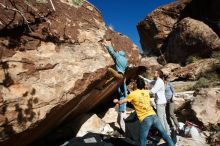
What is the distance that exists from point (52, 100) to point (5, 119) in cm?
106

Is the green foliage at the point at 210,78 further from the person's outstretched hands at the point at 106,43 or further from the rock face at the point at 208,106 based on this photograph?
the person's outstretched hands at the point at 106,43

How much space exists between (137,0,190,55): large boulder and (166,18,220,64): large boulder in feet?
10.9

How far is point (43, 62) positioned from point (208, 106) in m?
5.45

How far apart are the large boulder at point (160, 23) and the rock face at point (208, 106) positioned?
15.2 m

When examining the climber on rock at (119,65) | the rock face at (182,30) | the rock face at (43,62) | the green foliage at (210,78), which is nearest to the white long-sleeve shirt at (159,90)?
the climber on rock at (119,65)

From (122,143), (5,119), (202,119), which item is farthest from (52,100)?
(202,119)

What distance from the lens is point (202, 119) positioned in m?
9.40

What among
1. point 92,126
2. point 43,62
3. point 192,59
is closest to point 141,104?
point 43,62

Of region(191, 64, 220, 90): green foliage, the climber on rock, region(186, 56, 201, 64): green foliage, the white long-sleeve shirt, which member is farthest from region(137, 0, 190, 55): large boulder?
the white long-sleeve shirt

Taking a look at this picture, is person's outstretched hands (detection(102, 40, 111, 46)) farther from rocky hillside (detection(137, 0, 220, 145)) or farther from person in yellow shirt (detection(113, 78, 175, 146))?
rocky hillside (detection(137, 0, 220, 145))

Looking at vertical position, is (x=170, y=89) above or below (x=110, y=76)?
below

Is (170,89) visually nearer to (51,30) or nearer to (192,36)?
(51,30)

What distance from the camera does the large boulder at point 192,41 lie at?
19.0 metres

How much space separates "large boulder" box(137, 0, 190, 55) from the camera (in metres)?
24.4
